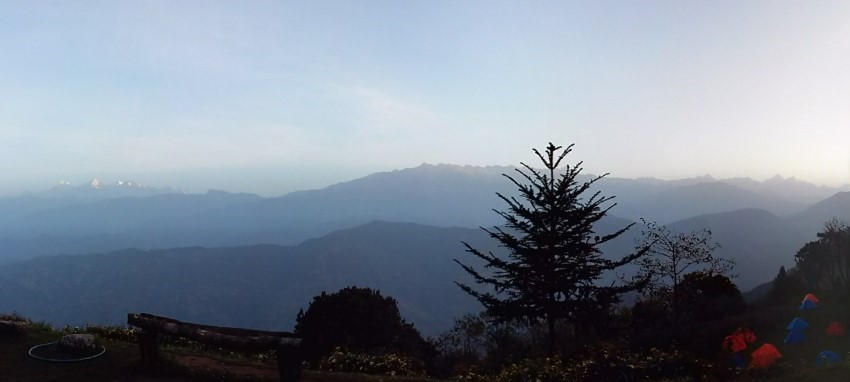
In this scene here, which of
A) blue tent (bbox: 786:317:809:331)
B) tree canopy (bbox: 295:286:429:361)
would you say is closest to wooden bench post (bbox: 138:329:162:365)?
tree canopy (bbox: 295:286:429:361)

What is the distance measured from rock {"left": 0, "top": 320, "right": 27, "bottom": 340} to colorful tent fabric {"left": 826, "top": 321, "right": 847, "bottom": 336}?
2562cm

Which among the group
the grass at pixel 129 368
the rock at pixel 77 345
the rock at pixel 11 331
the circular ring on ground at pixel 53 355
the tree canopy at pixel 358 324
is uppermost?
the rock at pixel 11 331

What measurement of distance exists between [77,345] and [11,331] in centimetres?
250

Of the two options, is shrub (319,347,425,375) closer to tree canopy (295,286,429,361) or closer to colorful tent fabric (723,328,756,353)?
tree canopy (295,286,429,361)

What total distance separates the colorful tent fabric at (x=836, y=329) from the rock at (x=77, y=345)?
23.5 meters

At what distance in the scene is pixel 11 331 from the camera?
1352cm

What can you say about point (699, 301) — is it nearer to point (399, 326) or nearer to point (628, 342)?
point (628, 342)

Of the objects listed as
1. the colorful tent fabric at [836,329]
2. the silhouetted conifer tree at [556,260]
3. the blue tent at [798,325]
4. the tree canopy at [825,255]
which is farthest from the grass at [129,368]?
the tree canopy at [825,255]

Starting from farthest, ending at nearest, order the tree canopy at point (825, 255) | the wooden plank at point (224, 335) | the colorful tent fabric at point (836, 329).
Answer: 1. the tree canopy at point (825, 255)
2. the colorful tent fabric at point (836, 329)
3. the wooden plank at point (224, 335)

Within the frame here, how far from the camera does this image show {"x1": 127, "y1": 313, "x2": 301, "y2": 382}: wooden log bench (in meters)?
9.73

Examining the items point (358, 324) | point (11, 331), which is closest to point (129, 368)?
point (11, 331)

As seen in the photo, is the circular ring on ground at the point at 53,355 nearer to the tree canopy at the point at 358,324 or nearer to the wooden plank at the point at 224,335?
the wooden plank at the point at 224,335

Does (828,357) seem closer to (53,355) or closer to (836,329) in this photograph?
(836,329)

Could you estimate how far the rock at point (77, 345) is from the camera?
12.6 metres
